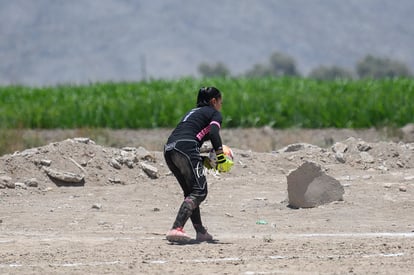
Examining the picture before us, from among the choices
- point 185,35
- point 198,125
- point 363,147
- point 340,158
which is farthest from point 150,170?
point 185,35

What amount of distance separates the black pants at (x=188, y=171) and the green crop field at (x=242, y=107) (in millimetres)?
19255

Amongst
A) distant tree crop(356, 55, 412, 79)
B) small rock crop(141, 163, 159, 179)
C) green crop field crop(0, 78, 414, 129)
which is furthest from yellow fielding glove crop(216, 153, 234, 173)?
distant tree crop(356, 55, 412, 79)

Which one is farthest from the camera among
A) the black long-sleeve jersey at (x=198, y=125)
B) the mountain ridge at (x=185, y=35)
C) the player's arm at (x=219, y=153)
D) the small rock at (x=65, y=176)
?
the mountain ridge at (x=185, y=35)

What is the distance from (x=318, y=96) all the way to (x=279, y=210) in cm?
2071

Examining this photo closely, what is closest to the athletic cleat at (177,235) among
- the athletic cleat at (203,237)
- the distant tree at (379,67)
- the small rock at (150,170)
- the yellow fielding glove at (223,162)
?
the athletic cleat at (203,237)

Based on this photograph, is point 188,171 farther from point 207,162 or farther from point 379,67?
point 379,67

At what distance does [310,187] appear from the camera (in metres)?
16.1

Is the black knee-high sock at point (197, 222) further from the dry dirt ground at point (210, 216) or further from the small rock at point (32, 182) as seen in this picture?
the small rock at point (32, 182)

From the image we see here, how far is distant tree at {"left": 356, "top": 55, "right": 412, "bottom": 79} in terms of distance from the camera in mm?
127875

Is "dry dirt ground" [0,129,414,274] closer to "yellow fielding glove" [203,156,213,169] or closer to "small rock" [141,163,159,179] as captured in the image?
"small rock" [141,163,159,179]

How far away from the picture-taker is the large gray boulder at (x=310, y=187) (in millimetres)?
15867

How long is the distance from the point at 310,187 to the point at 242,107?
728 inches

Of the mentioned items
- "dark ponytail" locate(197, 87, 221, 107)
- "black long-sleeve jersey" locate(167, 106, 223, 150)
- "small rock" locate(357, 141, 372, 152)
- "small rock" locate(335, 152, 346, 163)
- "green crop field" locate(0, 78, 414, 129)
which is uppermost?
"dark ponytail" locate(197, 87, 221, 107)

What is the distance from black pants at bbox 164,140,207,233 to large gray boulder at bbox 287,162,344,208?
356cm
